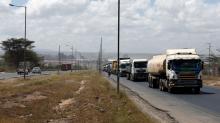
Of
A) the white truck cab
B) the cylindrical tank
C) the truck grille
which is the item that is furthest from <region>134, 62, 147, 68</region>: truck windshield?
the truck grille

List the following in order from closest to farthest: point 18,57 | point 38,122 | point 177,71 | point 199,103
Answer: point 38,122
point 199,103
point 177,71
point 18,57

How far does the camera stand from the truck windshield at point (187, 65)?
4253 centimetres

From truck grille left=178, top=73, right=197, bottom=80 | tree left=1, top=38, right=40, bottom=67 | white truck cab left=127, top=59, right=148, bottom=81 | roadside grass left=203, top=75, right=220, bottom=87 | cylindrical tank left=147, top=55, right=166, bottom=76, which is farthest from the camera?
tree left=1, top=38, right=40, bottom=67

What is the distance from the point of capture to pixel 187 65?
140 feet

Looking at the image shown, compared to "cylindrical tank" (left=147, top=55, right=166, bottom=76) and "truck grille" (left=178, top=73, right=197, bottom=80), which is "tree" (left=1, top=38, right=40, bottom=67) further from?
"truck grille" (left=178, top=73, right=197, bottom=80)

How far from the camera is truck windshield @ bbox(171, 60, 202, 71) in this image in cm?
4253

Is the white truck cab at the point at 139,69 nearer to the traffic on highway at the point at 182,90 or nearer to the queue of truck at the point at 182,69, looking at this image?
the traffic on highway at the point at 182,90

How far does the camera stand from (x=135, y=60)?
246 feet

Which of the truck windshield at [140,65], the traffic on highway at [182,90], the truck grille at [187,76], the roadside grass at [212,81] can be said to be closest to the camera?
the traffic on highway at [182,90]

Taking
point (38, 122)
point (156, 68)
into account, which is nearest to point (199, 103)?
point (38, 122)

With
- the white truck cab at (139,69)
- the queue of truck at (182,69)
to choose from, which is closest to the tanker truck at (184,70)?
the queue of truck at (182,69)

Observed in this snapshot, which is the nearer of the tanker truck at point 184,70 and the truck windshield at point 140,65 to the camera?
the tanker truck at point 184,70

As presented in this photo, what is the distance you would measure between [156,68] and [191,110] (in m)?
22.4

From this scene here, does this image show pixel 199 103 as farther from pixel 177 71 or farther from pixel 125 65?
pixel 125 65
